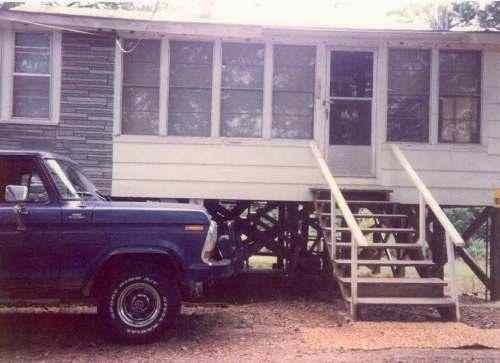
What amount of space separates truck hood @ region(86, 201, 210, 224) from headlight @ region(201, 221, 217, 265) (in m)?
0.13

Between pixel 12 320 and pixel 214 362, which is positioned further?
pixel 12 320

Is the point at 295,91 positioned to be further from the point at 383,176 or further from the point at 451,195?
the point at 451,195

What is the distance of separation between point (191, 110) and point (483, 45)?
204 inches

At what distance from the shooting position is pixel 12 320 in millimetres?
7641

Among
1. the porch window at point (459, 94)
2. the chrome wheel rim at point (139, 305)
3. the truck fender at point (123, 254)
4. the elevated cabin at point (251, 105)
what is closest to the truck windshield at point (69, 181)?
the truck fender at point (123, 254)

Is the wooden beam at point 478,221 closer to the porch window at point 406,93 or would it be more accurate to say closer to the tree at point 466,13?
the porch window at point 406,93

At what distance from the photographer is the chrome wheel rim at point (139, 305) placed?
6258 millimetres

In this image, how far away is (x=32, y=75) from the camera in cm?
973

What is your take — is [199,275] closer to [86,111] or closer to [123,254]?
[123,254]

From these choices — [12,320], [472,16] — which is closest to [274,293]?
[12,320]

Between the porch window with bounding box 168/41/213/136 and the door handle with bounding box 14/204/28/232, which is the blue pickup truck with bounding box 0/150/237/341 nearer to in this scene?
the door handle with bounding box 14/204/28/232

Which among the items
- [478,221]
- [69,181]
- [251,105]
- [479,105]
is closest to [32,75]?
[251,105]

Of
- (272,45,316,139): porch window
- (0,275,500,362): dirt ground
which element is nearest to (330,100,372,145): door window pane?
(272,45,316,139): porch window

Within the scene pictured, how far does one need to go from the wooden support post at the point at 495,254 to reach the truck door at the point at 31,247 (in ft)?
24.7
